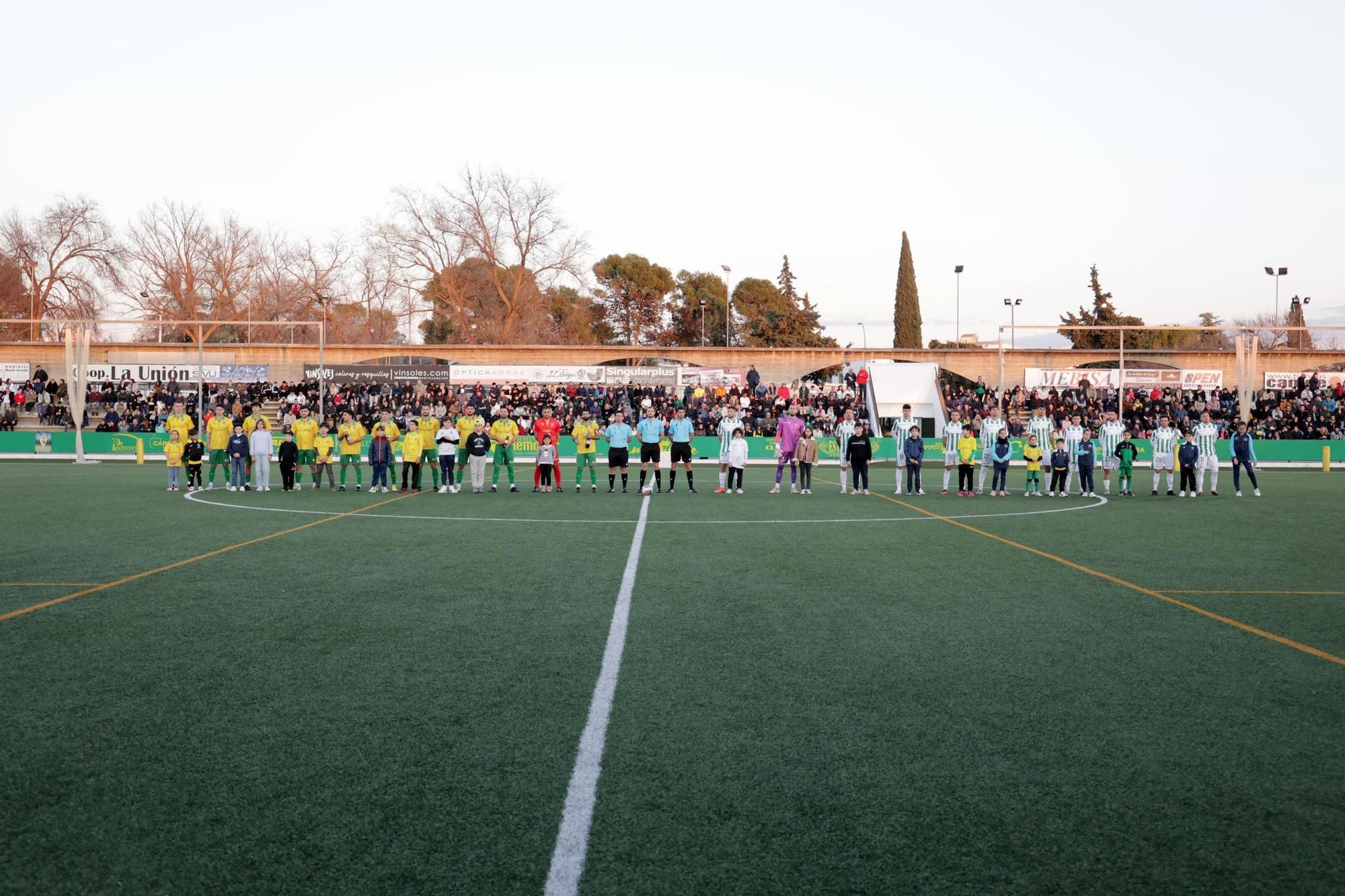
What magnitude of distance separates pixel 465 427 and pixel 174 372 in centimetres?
2670

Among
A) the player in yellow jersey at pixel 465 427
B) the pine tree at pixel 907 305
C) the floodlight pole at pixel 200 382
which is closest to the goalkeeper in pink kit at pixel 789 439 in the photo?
the player in yellow jersey at pixel 465 427

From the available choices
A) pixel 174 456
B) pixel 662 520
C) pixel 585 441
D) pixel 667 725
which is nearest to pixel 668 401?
pixel 585 441

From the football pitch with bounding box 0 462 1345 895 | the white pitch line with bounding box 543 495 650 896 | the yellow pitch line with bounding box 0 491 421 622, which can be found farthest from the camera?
the yellow pitch line with bounding box 0 491 421 622

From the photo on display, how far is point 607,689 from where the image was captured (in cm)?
560

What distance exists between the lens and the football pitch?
11.5ft

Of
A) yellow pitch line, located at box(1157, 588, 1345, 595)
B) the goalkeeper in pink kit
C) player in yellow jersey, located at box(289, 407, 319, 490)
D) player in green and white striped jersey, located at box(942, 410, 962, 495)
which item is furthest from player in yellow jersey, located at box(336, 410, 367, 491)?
yellow pitch line, located at box(1157, 588, 1345, 595)

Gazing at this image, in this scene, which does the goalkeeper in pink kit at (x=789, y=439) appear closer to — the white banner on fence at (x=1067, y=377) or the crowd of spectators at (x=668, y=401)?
the crowd of spectators at (x=668, y=401)

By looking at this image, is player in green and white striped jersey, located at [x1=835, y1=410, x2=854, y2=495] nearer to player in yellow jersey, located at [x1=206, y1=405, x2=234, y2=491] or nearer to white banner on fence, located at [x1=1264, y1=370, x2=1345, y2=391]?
player in yellow jersey, located at [x1=206, y1=405, x2=234, y2=491]

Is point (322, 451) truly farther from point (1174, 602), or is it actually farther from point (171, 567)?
point (1174, 602)

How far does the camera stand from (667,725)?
4.96m

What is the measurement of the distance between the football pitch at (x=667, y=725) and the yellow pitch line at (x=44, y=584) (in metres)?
0.08

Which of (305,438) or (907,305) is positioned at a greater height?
(907,305)

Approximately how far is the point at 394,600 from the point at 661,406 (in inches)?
1221

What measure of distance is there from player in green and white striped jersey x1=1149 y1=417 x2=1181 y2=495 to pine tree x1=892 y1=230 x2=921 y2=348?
5923 centimetres
